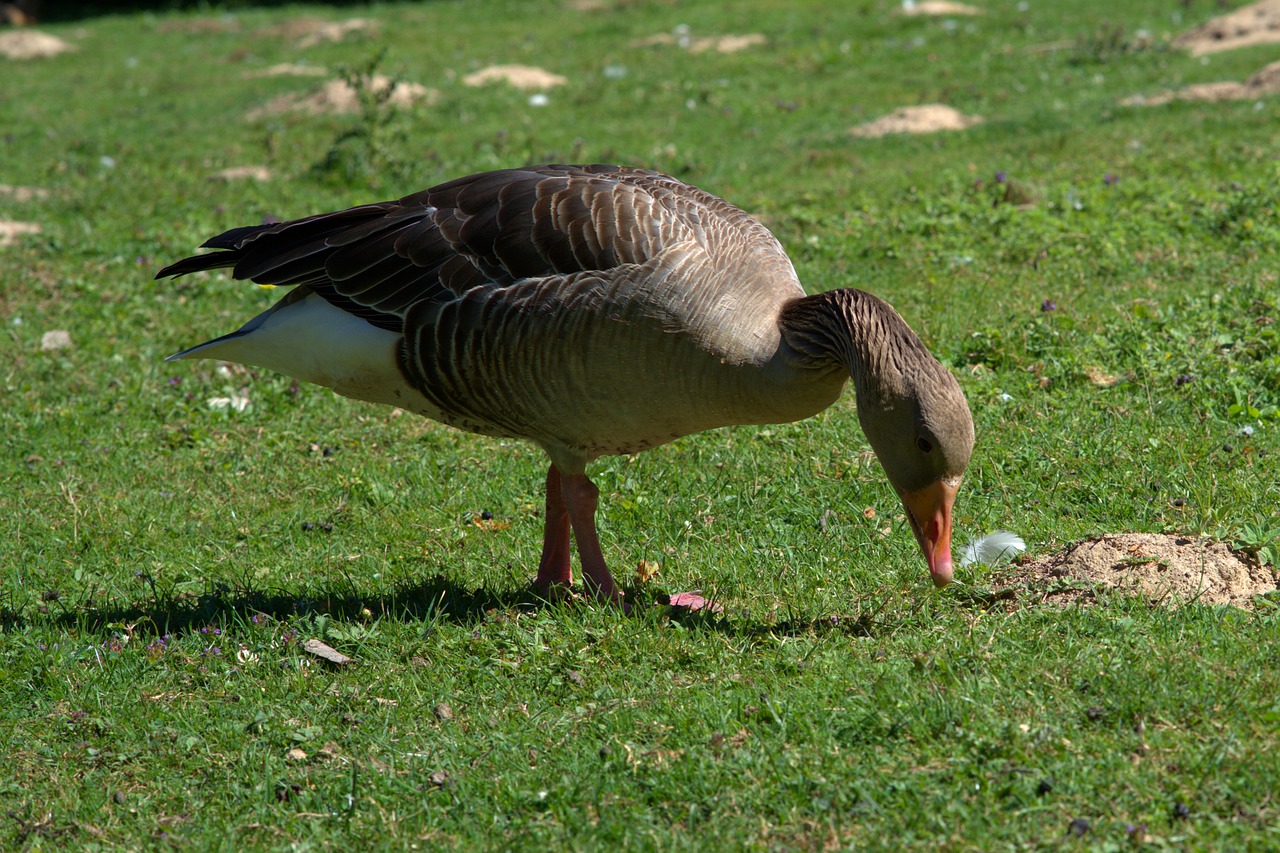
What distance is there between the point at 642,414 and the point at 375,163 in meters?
7.77

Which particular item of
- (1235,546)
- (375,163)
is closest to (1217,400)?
(1235,546)

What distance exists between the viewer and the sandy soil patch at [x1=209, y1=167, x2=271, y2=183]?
1176 cm

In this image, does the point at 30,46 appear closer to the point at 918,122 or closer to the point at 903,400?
the point at 918,122

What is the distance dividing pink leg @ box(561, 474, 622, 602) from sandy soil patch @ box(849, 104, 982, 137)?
332 inches

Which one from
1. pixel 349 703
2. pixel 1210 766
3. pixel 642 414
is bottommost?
pixel 349 703

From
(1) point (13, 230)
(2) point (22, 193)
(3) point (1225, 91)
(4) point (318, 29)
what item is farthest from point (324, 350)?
(4) point (318, 29)

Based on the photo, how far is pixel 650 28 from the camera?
63.4ft

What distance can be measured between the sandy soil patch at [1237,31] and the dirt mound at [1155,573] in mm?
11833

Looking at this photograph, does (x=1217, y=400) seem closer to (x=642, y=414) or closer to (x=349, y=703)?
(x=642, y=414)

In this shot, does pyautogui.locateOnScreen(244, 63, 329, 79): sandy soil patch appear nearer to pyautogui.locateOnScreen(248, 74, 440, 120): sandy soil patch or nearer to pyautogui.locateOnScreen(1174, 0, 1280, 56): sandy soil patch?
pyautogui.locateOnScreen(248, 74, 440, 120): sandy soil patch

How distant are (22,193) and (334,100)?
4350 millimetres

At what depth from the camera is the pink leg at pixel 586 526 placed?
484 centimetres

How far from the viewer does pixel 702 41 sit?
17906 millimetres

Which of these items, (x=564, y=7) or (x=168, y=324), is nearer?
(x=168, y=324)
